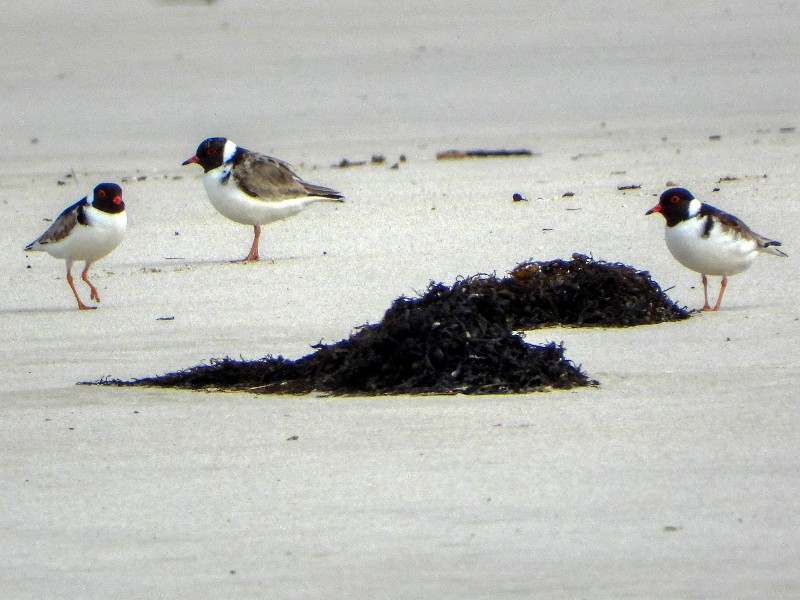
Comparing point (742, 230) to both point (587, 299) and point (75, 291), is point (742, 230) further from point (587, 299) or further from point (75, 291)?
point (75, 291)

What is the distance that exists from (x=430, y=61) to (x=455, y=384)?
45.8 feet

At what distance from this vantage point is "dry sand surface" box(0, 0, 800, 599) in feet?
13.4

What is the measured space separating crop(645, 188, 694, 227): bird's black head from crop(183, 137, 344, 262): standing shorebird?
2935mm

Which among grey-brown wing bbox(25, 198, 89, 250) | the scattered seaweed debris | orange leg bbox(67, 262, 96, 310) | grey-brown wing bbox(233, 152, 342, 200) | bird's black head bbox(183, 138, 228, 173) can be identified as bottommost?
orange leg bbox(67, 262, 96, 310)

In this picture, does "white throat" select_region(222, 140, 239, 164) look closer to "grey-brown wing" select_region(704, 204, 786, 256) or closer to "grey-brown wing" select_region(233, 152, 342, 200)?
"grey-brown wing" select_region(233, 152, 342, 200)

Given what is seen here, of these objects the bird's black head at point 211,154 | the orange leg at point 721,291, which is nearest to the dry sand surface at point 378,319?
the orange leg at point 721,291

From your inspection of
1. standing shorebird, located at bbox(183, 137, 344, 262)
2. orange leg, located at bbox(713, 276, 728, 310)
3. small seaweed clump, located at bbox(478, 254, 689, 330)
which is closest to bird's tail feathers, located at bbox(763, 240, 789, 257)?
orange leg, located at bbox(713, 276, 728, 310)

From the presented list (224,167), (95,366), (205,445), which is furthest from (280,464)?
(224,167)

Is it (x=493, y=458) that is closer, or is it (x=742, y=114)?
(x=493, y=458)

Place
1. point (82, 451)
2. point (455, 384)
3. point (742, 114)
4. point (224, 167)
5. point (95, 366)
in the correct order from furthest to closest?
point (742, 114), point (224, 167), point (95, 366), point (455, 384), point (82, 451)

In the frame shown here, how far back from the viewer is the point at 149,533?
4.34 metres

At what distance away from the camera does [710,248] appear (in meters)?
7.89

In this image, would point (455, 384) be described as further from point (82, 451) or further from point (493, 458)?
point (82, 451)

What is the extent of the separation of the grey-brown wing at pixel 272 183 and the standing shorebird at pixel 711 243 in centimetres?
316
